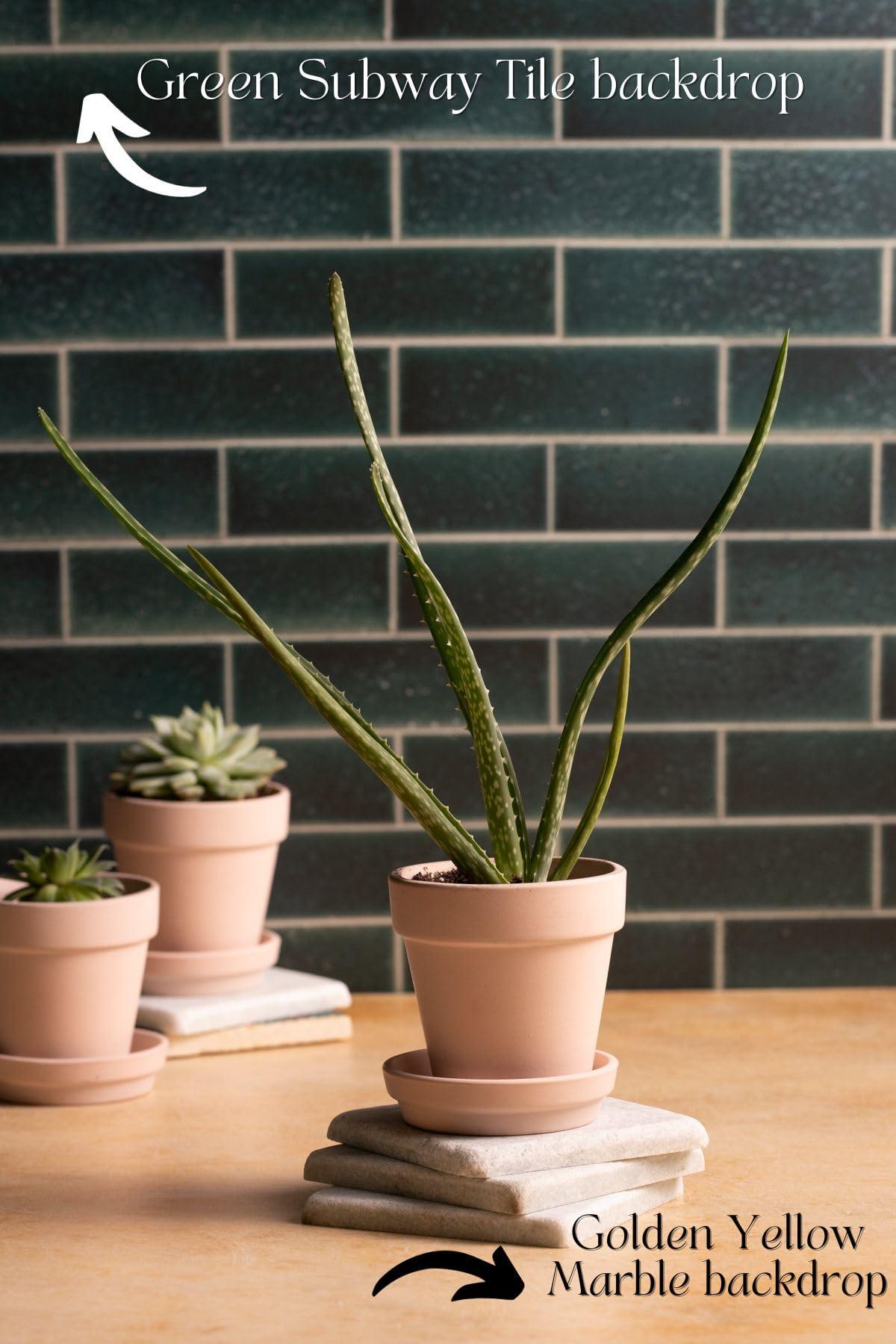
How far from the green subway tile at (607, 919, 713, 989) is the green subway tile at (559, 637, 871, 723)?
8.0 inches

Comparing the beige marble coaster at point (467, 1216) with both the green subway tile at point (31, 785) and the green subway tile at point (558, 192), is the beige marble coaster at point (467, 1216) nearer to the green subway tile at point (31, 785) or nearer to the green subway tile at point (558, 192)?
the green subway tile at point (31, 785)

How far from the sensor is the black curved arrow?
905 millimetres

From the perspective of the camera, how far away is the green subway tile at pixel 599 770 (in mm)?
1622

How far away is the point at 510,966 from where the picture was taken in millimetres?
966

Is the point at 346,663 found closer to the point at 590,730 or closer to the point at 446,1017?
the point at 590,730

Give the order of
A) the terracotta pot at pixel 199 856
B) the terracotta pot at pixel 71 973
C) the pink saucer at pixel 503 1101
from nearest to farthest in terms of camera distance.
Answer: the pink saucer at pixel 503 1101
the terracotta pot at pixel 71 973
the terracotta pot at pixel 199 856

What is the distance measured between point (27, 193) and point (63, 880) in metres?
0.68

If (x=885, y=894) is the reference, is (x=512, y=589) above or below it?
above

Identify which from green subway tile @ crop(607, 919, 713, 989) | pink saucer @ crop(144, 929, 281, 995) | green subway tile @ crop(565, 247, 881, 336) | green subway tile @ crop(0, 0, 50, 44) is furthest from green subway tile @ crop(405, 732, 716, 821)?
green subway tile @ crop(0, 0, 50, 44)

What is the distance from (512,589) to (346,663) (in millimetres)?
171

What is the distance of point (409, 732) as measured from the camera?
162cm

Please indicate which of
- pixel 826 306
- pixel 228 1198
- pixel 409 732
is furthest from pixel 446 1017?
pixel 826 306

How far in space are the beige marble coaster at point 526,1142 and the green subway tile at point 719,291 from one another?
815 mm

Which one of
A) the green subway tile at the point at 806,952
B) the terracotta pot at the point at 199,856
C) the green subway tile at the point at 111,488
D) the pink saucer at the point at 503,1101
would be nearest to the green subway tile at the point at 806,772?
the green subway tile at the point at 806,952
